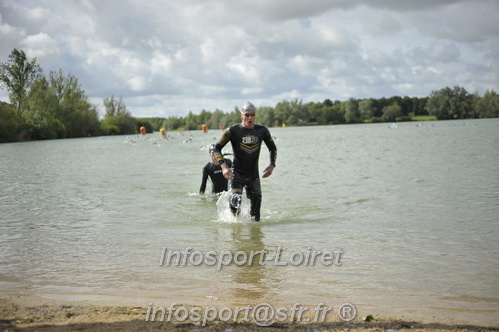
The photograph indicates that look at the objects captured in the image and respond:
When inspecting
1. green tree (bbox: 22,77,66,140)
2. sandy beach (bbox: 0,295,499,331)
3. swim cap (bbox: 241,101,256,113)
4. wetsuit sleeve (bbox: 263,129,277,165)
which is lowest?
sandy beach (bbox: 0,295,499,331)

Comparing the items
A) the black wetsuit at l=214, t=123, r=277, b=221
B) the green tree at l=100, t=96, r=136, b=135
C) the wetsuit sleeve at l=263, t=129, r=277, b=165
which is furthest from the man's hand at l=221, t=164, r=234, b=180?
the green tree at l=100, t=96, r=136, b=135

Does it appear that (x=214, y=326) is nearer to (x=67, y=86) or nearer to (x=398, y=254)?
(x=398, y=254)

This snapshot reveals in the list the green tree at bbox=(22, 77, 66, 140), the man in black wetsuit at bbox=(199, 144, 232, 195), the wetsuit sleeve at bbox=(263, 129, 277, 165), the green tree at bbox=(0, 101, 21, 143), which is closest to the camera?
the wetsuit sleeve at bbox=(263, 129, 277, 165)

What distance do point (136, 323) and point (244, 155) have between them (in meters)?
5.27

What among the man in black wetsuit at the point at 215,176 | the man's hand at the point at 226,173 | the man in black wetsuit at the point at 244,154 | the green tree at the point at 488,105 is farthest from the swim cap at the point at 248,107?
the green tree at the point at 488,105

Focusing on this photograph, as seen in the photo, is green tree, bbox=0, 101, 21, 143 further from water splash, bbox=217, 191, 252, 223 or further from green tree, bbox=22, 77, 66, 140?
water splash, bbox=217, 191, 252, 223

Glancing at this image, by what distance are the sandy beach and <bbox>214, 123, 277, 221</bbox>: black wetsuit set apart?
4721mm

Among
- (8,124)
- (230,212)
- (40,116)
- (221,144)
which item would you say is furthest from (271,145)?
(40,116)

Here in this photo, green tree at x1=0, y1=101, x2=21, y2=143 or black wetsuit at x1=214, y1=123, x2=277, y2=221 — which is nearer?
black wetsuit at x1=214, y1=123, x2=277, y2=221

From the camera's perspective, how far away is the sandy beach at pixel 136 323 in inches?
161

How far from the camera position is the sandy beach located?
13.5ft

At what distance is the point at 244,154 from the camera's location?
359 inches

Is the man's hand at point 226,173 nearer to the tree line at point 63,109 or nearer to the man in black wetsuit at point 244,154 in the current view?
the man in black wetsuit at point 244,154

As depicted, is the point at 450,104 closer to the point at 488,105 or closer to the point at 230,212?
the point at 488,105
